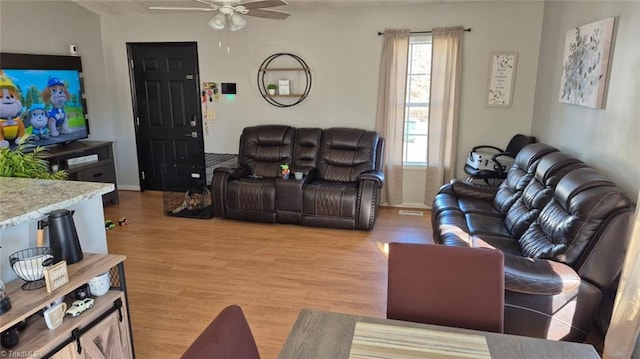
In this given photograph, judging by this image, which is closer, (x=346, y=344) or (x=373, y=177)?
(x=346, y=344)

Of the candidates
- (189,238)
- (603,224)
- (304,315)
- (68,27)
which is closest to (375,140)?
(189,238)

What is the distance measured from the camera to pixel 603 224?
2.15 meters

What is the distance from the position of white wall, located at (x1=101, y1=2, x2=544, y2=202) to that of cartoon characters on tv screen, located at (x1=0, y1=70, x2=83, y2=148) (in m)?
0.95

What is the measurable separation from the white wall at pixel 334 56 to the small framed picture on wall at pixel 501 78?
0.06 meters

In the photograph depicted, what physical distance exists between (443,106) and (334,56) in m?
1.45

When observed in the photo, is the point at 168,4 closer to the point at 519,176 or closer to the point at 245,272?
the point at 245,272

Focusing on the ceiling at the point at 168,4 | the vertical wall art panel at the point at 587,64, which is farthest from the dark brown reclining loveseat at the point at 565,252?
the ceiling at the point at 168,4

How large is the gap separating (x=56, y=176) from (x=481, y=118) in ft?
14.0

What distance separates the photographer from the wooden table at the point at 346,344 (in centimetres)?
123

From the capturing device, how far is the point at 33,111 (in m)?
4.55

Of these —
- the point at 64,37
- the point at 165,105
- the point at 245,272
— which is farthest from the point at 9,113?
the point at 245,272

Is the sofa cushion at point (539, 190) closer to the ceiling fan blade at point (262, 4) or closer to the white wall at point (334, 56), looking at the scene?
the white wall at point (334, 56)

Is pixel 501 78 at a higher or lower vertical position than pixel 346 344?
higher

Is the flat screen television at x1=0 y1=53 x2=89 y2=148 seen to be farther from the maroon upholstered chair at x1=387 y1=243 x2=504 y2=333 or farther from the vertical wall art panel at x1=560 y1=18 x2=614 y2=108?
the vertical wall art panel at x1=560 y1=18 x2=614 y2=108
